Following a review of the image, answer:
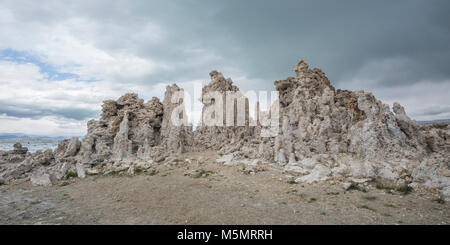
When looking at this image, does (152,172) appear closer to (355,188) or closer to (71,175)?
(71,175)

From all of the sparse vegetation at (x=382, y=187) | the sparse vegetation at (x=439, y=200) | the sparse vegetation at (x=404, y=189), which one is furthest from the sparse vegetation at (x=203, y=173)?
the sparse vegetation at (x=439, y=200)

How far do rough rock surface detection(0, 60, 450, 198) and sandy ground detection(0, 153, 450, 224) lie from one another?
6.02 feet

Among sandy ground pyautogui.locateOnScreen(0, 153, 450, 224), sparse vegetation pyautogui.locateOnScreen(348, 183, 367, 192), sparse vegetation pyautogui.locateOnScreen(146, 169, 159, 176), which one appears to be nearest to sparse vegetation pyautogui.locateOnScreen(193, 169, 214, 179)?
sandy ground pyautogui.locateOnScreen(0, 153, 450, 224)

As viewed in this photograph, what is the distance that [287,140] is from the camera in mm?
17125

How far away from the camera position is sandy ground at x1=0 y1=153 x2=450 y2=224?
7.54m

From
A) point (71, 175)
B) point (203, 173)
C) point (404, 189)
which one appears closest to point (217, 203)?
point (203, 173)

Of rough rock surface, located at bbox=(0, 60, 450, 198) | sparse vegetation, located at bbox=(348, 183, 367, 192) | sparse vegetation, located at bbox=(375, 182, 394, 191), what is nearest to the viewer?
sparse vegetation, located at bbox=(375, 182, 394, 191)

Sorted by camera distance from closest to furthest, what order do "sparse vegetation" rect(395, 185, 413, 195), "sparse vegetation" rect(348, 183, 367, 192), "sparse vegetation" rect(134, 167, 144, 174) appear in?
1. "sparse vegetation" rect(395, 185, 413, 195)
2. "sparse vegetation" rect(348, 183, 367, 192)
3. "sparse vegetation" rect(134, 167, 144, 174)

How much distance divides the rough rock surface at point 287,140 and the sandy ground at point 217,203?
1835 millimetres

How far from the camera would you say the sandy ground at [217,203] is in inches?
297

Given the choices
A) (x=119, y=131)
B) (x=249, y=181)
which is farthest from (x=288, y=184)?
(x=119, y=131)

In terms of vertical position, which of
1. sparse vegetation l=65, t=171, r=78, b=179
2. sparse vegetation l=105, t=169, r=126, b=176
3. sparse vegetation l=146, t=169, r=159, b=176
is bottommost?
sparse vegetation l=65, t=171, r=78, b=179

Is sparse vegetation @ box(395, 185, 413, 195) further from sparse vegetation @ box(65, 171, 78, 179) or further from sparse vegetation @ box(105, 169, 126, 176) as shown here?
sparse vegetation @ box(65, 171, 78, 179)
